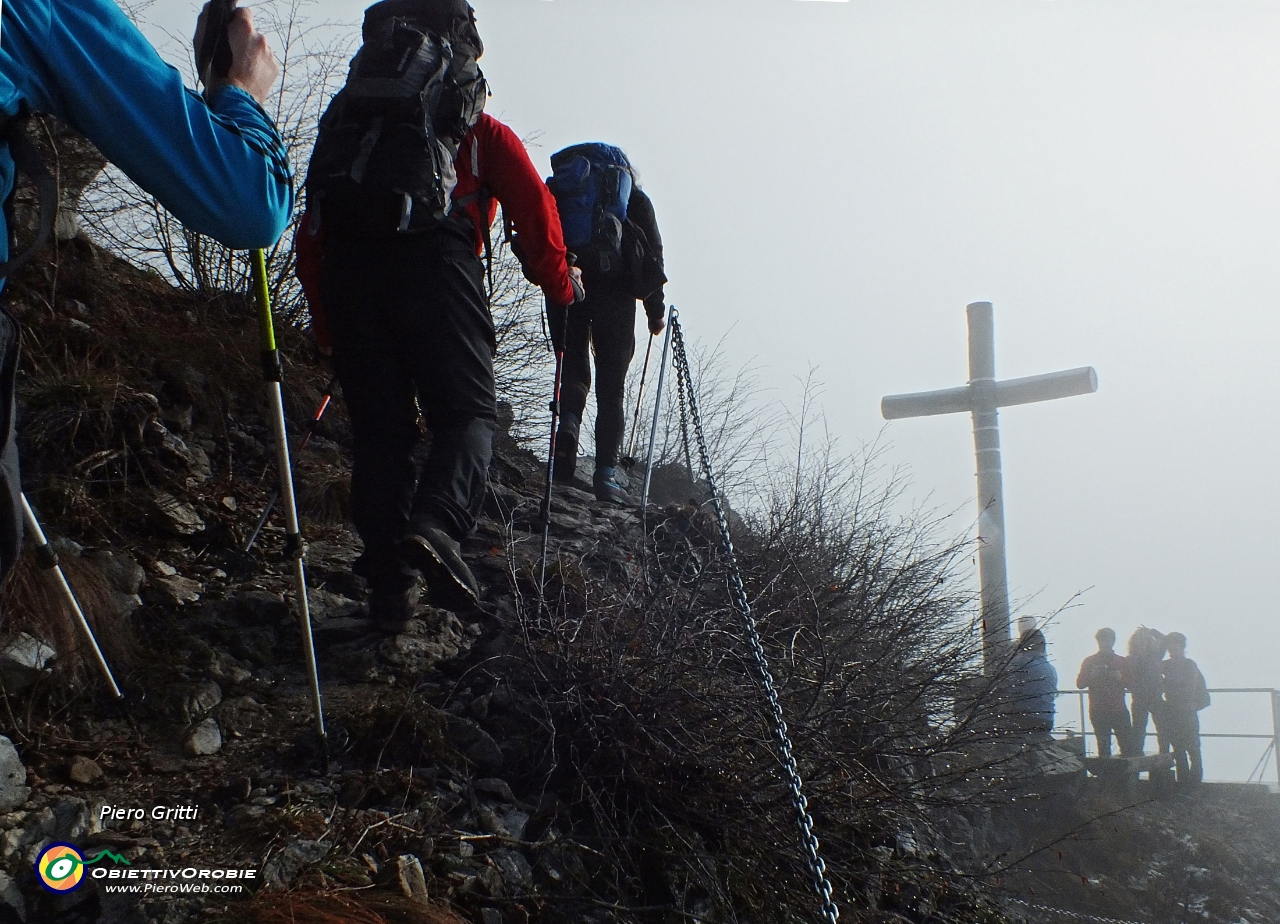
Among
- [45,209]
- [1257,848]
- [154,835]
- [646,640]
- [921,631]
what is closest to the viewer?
[45,209]

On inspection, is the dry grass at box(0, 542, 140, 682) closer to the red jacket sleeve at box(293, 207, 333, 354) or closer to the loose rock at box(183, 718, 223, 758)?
the loose rock at box(183, 718, 223, 758)

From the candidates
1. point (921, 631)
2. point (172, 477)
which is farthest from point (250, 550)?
point (921, 631)

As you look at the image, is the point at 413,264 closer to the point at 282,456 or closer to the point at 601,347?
the point at 282,456

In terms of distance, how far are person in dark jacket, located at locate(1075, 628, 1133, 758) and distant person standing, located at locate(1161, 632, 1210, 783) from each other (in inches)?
14.7

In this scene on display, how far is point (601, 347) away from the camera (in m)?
5.30

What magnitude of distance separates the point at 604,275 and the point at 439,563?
8.98 feet

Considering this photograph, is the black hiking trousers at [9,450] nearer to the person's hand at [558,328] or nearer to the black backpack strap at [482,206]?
the black backpack strap at [482,206]

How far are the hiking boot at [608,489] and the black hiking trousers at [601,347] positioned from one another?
406 millimetres

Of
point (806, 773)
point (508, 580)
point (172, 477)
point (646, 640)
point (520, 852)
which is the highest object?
point (172, 477)

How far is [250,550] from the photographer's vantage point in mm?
3803

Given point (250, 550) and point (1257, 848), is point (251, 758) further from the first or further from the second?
point (1257, 848)

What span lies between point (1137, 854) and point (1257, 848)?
160 centimetres

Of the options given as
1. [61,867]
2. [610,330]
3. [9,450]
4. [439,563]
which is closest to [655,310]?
[610,330]

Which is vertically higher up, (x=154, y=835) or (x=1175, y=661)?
(x=1175, y=661)
